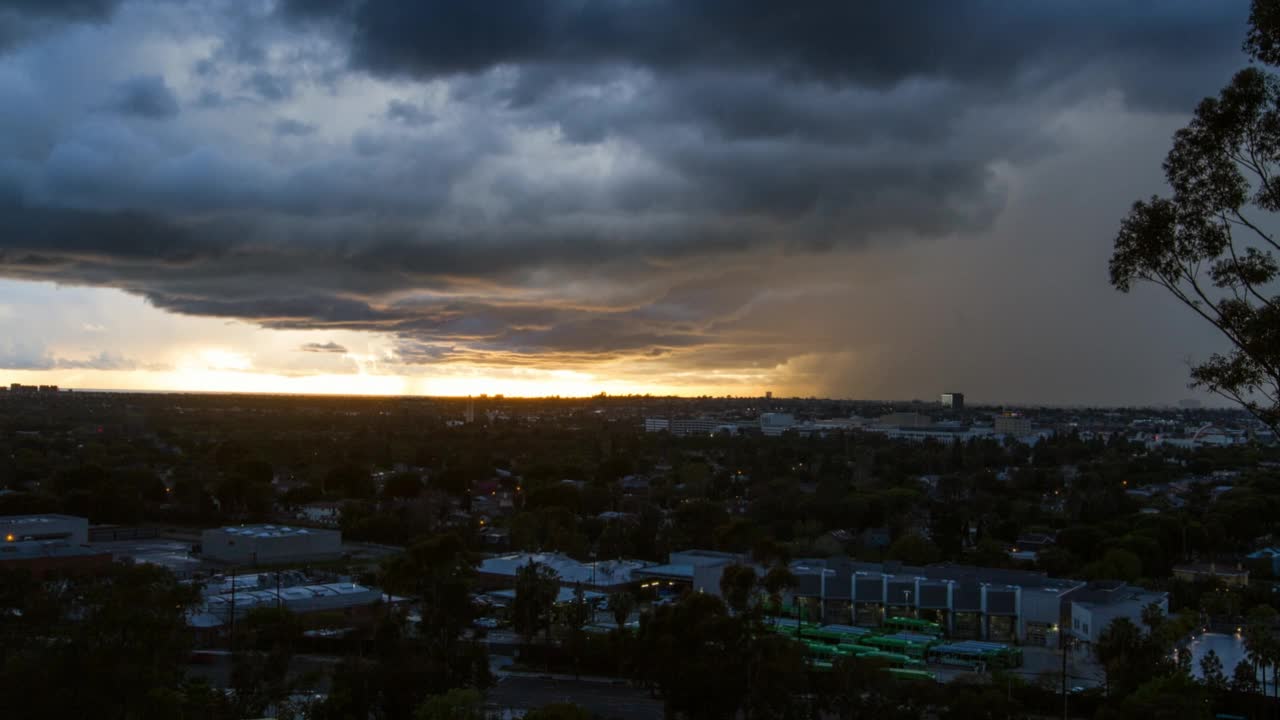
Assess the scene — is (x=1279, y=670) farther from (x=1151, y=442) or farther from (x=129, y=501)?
(x=1151, y=442)

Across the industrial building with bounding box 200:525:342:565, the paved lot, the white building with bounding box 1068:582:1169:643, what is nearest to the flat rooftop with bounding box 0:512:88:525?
the industrial building with bounding box 200:525:342:565

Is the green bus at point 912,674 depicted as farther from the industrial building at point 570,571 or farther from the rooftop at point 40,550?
the rooftop at point 40,550

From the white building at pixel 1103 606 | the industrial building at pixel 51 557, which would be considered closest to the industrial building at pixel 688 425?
the industrial building at pixel 51 557

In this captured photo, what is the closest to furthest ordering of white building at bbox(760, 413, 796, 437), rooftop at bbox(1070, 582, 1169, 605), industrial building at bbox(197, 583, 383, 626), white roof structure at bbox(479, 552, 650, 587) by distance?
industrial building at bbox(197, 583, 383, 626)
rooftop at bbox(1070, 582, 1169, 605)
white roof structure at bbox(479, 552, 650, 587)
white building at bbox(760, 413, 796, 437)

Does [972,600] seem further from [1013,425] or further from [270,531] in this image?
[1013,425]

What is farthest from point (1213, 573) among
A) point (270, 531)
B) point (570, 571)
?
point (270, 531)

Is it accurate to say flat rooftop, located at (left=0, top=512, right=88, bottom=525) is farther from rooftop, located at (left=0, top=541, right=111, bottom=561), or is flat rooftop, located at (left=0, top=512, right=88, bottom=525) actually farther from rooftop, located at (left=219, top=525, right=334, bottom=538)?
rooftop, located at (left=219, top=525, right=334, bottom=538)
